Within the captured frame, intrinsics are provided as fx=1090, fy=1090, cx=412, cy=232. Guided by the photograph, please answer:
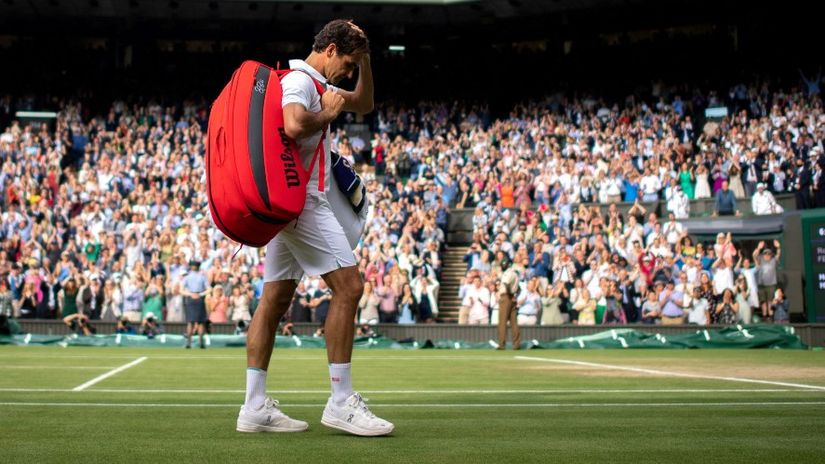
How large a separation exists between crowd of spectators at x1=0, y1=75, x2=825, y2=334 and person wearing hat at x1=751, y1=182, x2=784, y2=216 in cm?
3

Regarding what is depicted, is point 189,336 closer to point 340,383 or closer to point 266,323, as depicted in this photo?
point 266,323

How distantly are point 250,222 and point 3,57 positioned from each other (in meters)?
39.0

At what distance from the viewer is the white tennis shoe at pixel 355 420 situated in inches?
232

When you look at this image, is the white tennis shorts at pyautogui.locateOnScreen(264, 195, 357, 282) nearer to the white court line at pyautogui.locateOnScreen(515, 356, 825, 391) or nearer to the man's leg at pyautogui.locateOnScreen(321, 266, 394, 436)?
the man's leg at pyautogui.locateOnScreen(321, 266, 394, 436)

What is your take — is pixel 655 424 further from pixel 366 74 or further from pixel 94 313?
pixel 94 313

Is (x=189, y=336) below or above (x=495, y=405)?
above

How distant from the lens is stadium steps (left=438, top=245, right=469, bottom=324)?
2729 centimetres

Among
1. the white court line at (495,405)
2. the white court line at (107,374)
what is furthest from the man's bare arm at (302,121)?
the white court line at (107,374)

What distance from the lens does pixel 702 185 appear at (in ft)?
89.6

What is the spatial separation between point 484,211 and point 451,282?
2117mm

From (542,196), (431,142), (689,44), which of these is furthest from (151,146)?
(689,44)

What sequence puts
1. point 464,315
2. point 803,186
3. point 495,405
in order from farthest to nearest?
point 803,186 < point 464,315 < point 495,405

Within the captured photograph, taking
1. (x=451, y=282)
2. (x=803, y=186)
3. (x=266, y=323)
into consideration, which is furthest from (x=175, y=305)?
(x=266, y=323)

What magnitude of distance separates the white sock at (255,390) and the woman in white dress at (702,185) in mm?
22460
